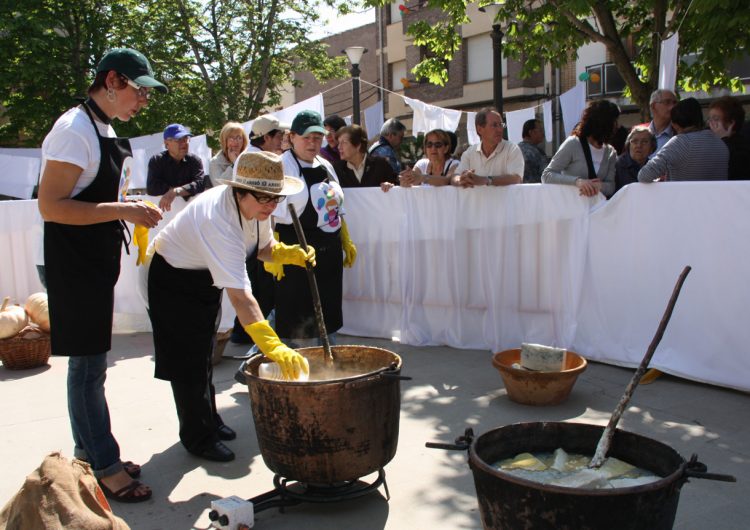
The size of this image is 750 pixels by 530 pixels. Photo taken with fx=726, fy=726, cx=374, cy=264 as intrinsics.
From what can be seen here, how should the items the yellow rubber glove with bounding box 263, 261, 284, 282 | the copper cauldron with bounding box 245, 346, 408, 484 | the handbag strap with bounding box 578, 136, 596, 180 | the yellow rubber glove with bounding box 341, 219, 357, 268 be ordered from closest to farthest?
the copper cauldron with bounding box 245, 346, 408, 484, the yellow rubber glove with bounding box 263, 261, 284, 282, the yellow rubber glove with bounding box 341, 219, 357, 268, the handbag strap with bounding box 578, 136, 596, 180

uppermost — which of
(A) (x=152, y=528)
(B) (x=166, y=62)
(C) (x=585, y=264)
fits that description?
(B) (x=166, y=62)

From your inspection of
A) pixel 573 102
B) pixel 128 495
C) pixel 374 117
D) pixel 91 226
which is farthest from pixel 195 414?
pixel 573 102

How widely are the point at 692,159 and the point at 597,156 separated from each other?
799mm

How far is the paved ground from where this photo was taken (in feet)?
10.8

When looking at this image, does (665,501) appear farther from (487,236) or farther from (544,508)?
(487,236)

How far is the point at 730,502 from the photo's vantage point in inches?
128

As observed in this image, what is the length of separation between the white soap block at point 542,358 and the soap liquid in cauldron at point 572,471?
2066 millimetres

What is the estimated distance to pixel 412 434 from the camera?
4.27 meters

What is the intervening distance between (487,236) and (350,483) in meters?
3.13

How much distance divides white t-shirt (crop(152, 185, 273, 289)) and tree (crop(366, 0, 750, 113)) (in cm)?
628

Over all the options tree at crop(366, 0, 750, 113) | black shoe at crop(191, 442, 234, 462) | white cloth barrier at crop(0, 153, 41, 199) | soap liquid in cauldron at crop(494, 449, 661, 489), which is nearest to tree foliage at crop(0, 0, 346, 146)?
white cloth barrier at crop(0, 153, 41, 199)

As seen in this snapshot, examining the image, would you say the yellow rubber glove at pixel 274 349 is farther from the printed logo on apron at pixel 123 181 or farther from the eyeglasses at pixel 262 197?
the printed logo on apron at pixel 123 181

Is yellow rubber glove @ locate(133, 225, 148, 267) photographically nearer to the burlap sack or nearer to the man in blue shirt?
the burlap sack

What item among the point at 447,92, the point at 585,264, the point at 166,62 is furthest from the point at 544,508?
the point at 447,92
